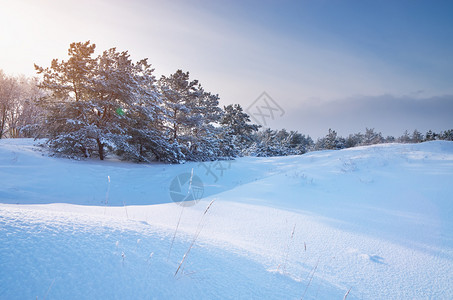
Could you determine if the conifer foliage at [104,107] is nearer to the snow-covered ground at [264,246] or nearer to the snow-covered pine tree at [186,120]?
the snow-covered pine tree at [186,120]

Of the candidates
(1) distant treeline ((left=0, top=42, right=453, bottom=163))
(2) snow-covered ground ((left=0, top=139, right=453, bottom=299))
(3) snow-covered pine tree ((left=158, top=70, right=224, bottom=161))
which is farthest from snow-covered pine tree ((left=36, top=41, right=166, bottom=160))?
(2) snow-covered ground ((left=0, top=139, right=453, bottom=299))

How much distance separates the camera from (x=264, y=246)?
2248mm

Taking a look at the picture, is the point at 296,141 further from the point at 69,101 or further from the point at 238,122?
the point at 69,101

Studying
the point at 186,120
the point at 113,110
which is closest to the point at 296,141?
the point at 186,120

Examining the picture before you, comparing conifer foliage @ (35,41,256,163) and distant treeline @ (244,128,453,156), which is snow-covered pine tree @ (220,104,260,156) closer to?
distant treeline @ (244,128,453,156)

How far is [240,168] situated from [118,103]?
9.29 m

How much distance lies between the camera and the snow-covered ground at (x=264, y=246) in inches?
41.1

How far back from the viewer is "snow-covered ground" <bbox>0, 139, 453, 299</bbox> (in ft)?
3.43

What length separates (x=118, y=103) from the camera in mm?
12945

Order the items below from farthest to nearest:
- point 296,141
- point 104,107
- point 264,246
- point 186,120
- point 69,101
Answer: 1. point 296,141
2. point 186,120
3. point 104,107
4. point 69,101
5. point 264,246

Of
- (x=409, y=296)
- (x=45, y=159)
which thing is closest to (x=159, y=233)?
(x=409, y=296)

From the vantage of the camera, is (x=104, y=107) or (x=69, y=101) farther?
(x=104, y=107)

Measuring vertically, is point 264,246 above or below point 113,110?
below

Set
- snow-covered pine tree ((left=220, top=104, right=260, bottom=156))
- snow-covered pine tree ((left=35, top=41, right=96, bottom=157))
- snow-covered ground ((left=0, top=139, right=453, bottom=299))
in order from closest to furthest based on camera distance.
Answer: snow-covered ground ((left=0, top=139, right=453, bottom=299)), snow-covered pine tree ((left=35, top=41, right=96, bottom=157)), snow-covered pine tree ((left=220, top=104, right=260, bottom=156))
